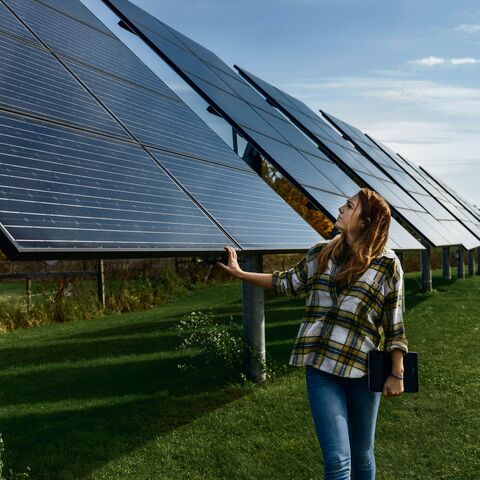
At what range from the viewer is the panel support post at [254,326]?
283 inches

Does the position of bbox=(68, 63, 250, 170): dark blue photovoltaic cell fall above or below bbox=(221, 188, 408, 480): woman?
above

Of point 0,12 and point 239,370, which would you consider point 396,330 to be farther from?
point 0,12

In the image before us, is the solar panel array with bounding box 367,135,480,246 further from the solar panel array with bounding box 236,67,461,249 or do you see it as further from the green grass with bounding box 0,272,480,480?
the green grass with bounding box 0,272,480,480

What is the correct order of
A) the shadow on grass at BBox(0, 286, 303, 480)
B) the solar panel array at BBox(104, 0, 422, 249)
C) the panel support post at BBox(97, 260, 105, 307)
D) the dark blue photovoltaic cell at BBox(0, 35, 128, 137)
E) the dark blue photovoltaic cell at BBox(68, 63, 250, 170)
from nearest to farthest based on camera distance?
the dark blue photovoltaic cell at BBox(0, 35, 128, 137) → the shadow on grass at BBox(0, 286, 303, 480) → the dark blue photovoltaic cell at BBox(68, 63, 250, 170) → the solar panel array at BBox(104, 0, 422, 249) → the panel support post at BBox(97, 260, 105, 307)

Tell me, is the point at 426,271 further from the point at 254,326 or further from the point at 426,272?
the point at 254,326

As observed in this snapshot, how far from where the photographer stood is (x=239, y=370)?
7633mm

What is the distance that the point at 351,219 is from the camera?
379 cm

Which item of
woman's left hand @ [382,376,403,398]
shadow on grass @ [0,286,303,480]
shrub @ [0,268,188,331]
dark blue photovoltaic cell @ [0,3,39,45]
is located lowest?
shrub @ [0,268,188,331]

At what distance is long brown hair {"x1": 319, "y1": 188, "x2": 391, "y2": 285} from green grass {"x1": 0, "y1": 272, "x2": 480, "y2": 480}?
2.33m

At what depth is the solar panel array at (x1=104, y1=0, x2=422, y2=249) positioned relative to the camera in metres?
8.82

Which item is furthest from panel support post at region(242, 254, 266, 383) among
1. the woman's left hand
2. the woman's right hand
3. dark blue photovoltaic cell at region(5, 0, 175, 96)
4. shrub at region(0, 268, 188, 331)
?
shrub at region(0, 268, 188, 331)

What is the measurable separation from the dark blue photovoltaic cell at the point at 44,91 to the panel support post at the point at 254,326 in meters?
2.49

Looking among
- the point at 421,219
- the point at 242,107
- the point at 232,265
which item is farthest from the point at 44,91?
the point at 421,219

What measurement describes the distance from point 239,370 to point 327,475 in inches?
164
